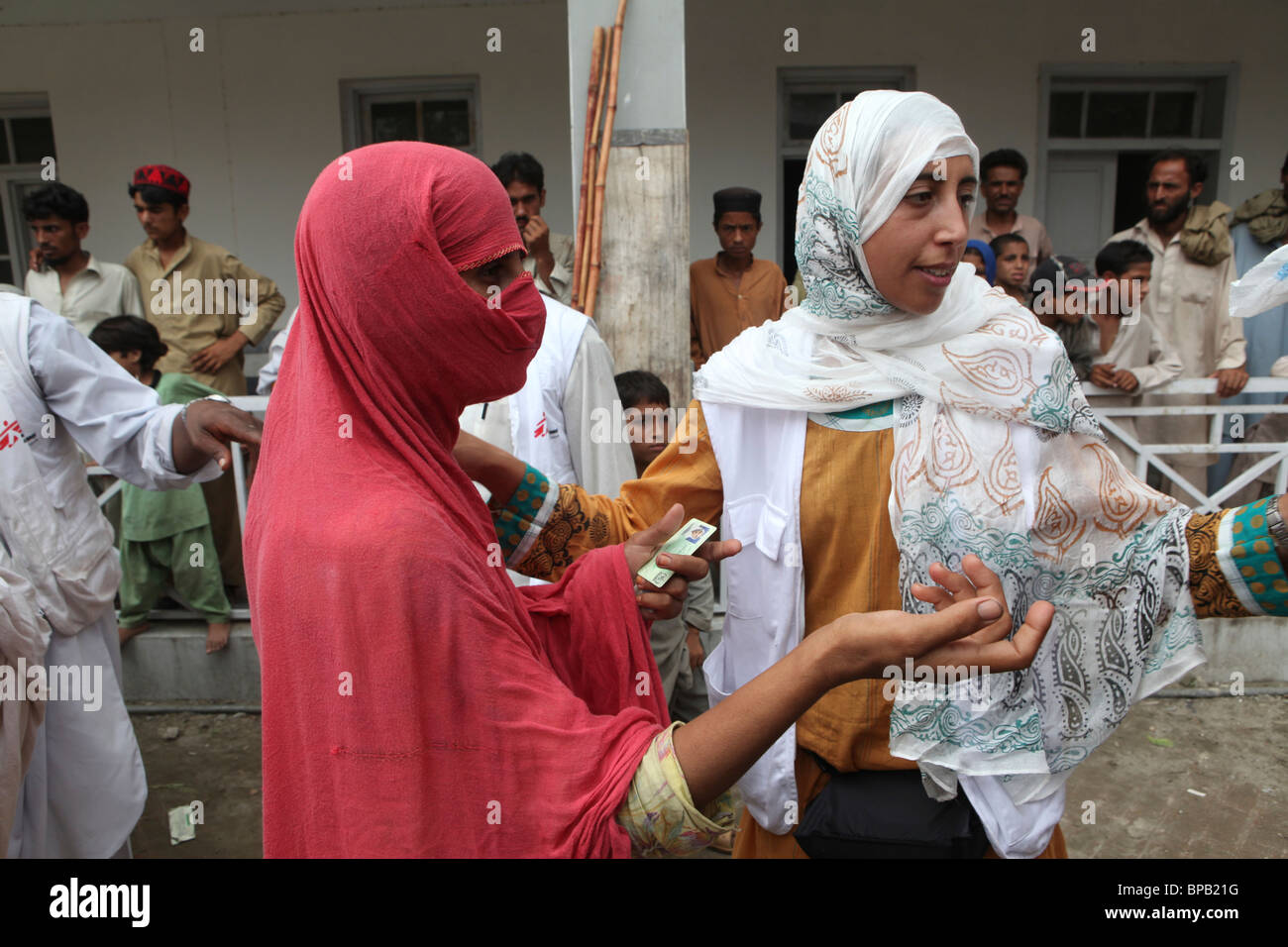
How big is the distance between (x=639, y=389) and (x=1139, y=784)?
2.52 m

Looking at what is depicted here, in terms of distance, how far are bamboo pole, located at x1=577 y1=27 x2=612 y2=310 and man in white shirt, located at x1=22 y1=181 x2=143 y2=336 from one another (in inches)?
111

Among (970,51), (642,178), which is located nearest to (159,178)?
(642,178)

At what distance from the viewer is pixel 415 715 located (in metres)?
1.13

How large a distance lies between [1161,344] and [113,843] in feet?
15.6

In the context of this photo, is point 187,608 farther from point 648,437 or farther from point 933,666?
point 933,666

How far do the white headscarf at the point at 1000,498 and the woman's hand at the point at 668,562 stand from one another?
0.97 ft

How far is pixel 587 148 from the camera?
13.2ft

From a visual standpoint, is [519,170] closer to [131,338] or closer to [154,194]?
[131,338]

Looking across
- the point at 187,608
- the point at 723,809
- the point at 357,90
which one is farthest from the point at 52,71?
the point at 723,809

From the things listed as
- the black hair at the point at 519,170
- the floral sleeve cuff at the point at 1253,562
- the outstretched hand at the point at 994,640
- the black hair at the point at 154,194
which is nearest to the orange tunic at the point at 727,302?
the black hair at the point at 519,170

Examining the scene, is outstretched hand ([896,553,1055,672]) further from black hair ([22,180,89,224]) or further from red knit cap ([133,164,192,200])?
red knit cap ([133,164,192,200])

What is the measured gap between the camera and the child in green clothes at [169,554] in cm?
445

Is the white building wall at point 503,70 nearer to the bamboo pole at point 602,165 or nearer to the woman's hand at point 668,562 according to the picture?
the bamboo pole at point 602,165

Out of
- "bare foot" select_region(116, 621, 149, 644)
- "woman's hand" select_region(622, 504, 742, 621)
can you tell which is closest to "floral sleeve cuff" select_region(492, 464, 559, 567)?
"woman's hand" select_region(622, 504, 742, 621)
